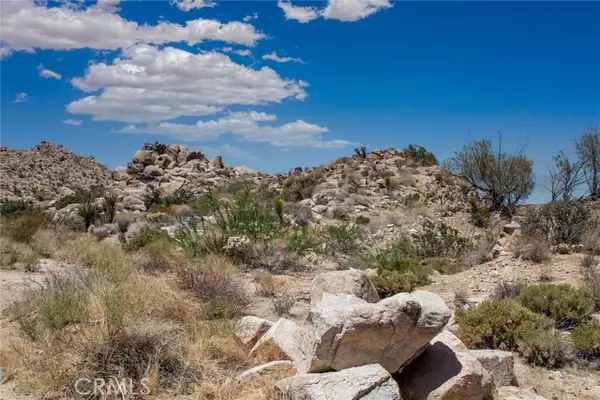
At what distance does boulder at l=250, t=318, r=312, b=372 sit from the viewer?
6.19m

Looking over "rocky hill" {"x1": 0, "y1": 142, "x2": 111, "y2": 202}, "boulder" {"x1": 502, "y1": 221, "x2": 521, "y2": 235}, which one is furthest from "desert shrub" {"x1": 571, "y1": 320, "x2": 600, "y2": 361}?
"rocky hill" {"x1": 0, "y1": 142, "x2": 111, "y2": 202}

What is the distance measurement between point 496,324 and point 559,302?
1.50 meters

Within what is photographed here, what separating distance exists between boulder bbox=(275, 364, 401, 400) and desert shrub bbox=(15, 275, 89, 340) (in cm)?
310

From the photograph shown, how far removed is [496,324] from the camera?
766 centimetres

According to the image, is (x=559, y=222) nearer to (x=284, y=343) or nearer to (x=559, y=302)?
(x=559, y=302)

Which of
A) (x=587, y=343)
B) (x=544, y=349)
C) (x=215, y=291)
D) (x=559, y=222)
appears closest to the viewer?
(x=544, y=349)

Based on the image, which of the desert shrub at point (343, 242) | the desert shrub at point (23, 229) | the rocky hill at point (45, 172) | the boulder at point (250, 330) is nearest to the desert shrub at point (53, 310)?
the boulder at point (250, 330)

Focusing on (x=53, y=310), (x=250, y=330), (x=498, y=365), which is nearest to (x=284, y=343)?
→ (x=250, y=330)

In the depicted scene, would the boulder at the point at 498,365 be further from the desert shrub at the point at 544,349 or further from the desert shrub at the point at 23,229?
the desert shrub at the point at 23,229

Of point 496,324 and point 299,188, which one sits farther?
point 299,188

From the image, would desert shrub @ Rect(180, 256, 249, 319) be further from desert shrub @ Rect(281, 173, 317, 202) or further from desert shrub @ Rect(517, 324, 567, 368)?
desert shrub @ Rect(281, 173, 317, 202)

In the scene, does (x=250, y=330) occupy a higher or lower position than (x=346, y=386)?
lower

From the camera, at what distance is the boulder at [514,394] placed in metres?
5.87

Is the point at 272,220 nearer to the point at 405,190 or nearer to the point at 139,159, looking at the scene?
the point at 405,190
